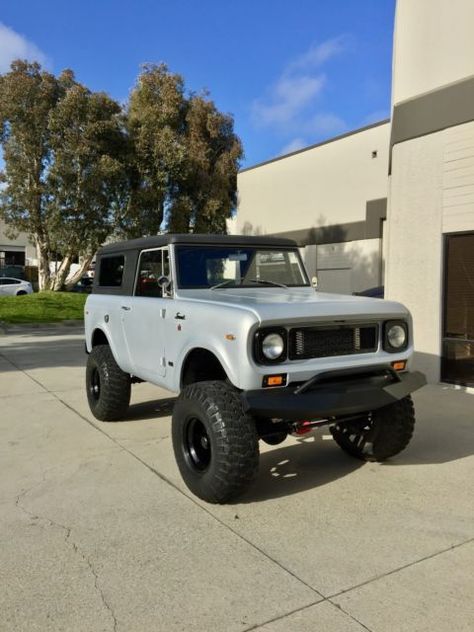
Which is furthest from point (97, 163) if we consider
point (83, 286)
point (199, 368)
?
point (199, 368)

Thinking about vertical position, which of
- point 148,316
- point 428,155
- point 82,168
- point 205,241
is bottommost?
point 148,316

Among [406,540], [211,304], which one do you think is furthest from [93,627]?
[211,304]

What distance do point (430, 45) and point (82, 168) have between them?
15.2 metres

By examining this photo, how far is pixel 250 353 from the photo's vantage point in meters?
3.67

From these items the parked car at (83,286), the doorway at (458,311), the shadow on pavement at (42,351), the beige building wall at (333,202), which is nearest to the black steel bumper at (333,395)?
the doorway at (458,311)

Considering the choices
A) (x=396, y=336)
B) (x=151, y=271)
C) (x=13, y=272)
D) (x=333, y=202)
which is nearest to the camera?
(x=396, y=336)

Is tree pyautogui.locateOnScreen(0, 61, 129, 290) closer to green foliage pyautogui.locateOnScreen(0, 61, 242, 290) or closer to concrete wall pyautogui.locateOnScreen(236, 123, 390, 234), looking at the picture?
green foliage pyautogui.locateOnScreen(0, 61, 242, 290)

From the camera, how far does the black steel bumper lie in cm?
362

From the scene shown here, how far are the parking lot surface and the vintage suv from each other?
1.18 feet

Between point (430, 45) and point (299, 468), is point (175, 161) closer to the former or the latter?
point (430, 45)

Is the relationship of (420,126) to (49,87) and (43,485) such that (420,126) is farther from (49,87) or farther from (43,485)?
(49,87)

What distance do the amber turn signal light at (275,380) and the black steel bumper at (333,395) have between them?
0.16 feet

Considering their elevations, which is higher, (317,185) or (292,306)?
(317,185)

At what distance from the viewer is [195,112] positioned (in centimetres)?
2400
